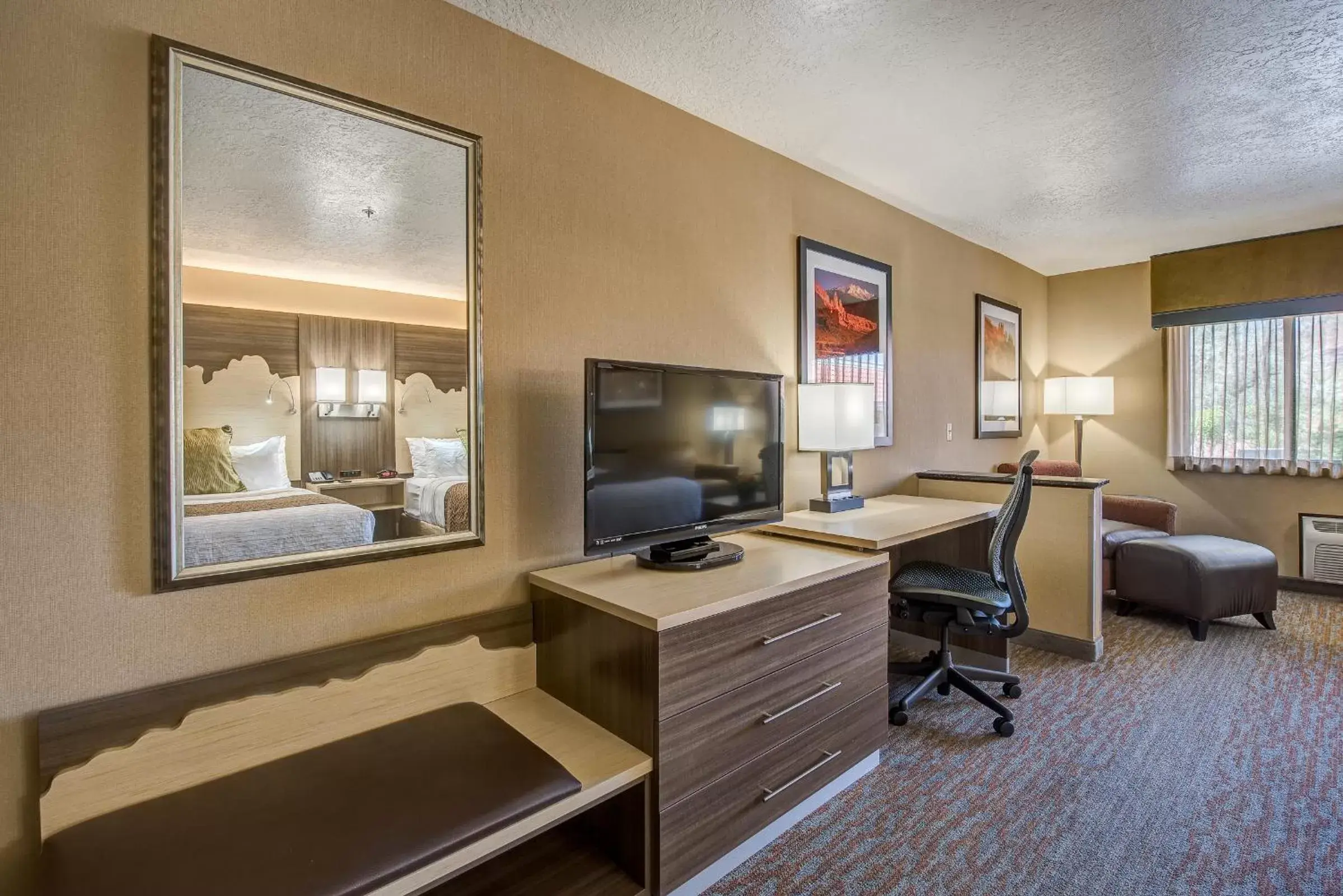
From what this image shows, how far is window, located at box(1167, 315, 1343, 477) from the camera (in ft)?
13.6

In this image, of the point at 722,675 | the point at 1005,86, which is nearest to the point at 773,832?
the point at 722,675

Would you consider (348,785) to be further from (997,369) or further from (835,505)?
(997,369)

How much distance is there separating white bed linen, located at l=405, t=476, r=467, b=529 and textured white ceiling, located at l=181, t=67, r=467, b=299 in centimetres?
52

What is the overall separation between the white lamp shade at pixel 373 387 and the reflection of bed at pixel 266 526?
0.28m

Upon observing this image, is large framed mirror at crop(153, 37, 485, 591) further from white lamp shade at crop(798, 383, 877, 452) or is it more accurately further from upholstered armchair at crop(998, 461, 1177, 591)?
upholstered armchair at crop(998, 461, 1177, 591)

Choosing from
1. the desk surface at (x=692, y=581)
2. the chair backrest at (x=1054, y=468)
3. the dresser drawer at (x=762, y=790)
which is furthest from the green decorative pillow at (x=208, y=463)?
the chair backrest at (x=1054, y=468)

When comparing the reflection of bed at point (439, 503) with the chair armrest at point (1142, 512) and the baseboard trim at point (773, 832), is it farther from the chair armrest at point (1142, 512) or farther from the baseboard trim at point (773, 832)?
the chair armrest at point (1142, 512)

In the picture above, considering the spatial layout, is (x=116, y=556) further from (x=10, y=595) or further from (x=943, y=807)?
(x=943, y=807)

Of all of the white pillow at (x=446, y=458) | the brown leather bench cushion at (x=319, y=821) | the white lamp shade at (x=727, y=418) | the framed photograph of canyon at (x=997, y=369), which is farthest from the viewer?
the framed photograph of canyon at (x=997, y=369)

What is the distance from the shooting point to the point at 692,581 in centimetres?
179

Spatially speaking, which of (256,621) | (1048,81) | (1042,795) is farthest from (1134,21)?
(256,621)

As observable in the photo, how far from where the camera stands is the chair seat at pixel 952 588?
2410 mm

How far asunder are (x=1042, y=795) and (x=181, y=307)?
280 centimetres

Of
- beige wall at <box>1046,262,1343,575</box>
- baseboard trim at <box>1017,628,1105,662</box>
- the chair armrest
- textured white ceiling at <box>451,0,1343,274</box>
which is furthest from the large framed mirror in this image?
beige wall at <box>1046,262,1343,575</box>
